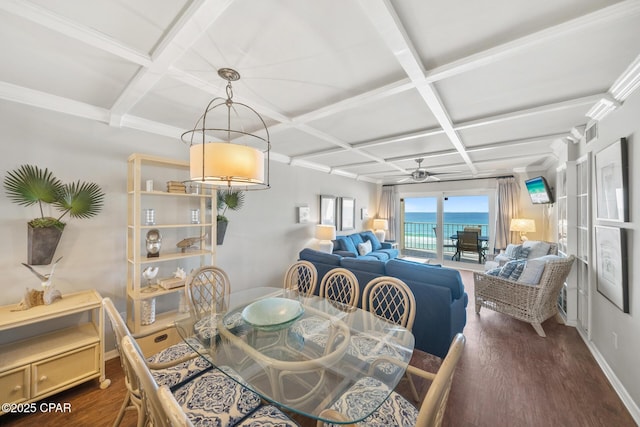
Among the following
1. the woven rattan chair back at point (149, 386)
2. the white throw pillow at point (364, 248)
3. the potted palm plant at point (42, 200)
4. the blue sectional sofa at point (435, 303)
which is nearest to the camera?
the woven rattan chair back at point (149, 386)

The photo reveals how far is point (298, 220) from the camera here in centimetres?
461

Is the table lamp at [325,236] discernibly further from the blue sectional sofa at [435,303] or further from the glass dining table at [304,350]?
the glass dining table at [304,350]

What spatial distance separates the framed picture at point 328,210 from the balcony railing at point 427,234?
303 centimetres

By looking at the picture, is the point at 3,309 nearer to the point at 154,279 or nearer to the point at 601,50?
the point at 154,279

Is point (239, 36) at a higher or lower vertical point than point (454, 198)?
higher

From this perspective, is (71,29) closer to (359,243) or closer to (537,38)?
(537,38)

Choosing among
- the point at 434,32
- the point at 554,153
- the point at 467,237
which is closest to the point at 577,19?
the point at 434,32

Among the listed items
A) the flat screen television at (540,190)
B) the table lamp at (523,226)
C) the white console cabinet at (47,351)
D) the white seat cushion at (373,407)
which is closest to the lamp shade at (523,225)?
the table lamp at (523,226)

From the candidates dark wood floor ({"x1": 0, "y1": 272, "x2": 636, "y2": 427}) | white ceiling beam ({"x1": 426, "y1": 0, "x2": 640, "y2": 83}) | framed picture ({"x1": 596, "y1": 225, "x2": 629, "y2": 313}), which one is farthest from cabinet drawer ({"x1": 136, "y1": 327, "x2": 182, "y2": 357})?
framed picture ({"x1": 596, "y1": 225, "x2": 629, "y2": 313})

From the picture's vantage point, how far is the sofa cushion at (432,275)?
2.35 m

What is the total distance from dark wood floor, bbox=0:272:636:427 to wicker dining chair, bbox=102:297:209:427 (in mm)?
530

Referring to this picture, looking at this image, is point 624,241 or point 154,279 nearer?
point 624,241

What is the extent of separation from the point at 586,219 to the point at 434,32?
3.01 meters

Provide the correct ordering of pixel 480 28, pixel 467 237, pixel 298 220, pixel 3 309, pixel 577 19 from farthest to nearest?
pixel 467 237 → pixel 298 220 → pixel 3 309 → pixel 480 28 → pixel 577 19
